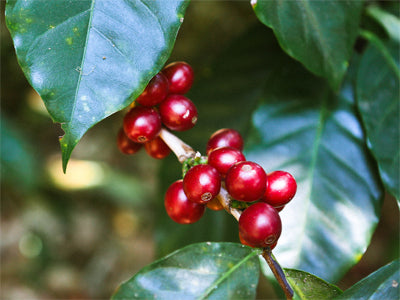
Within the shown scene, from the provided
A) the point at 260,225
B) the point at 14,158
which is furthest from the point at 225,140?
the point at 14,158

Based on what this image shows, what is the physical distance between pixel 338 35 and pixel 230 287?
0.50 metres

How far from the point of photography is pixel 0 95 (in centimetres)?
218

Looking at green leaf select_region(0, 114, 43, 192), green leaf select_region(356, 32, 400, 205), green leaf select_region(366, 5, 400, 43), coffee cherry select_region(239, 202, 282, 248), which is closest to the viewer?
coffee cherry select_region(239, 202, 282, 248)

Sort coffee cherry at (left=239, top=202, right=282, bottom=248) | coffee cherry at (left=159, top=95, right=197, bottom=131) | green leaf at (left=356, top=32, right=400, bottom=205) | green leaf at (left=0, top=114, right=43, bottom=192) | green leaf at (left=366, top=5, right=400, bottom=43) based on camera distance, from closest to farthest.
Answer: coffee cherry at (left=239, top=202, right=282, bottom=248) < coffee cherry at (left=159, top=95, right=197, bottom=131) < green leaf at (left=356, top=32, right=400, bottom=205) < green leaf at (left=366, top=5, right=400, bottom=43) < green leaf at (left=0, top=114, right=43, bottom=192)

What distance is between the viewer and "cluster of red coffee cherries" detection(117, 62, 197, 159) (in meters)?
0.60

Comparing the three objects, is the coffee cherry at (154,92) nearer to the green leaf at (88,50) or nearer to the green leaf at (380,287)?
the green leaf at (88,50)

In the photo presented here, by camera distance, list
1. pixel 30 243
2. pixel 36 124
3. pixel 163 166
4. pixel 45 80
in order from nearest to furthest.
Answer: pixel 45 80 → pixel 163 166 → pixel 30 243 → pixel 36 124

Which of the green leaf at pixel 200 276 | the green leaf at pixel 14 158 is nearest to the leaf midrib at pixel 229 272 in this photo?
the green leaf at pixel 200 276

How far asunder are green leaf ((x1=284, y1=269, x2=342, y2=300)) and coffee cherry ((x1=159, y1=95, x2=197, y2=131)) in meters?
0.25

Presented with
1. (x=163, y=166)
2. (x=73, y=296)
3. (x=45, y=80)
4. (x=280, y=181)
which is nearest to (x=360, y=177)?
Answer: (x=280, y=181)

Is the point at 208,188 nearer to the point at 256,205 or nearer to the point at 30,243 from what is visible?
the point at 256,205

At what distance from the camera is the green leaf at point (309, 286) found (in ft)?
1.76

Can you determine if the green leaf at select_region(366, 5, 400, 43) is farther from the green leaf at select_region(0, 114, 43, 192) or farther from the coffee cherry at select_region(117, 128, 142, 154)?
the green leaf at select_region(0, 114, 43, 192)

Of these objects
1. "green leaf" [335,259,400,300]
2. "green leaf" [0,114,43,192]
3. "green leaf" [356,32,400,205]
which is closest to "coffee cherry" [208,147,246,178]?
"green leaf" [335,259,400,300]
